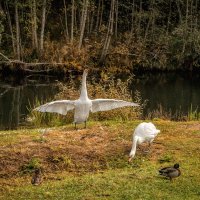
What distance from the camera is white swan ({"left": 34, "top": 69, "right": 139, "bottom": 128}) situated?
13.2 metres

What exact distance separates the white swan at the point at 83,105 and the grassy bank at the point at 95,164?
1.38ft

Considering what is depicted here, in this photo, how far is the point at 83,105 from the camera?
13.2 metres

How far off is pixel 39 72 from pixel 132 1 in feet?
41.7

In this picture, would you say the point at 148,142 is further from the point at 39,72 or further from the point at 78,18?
the point at 78,18

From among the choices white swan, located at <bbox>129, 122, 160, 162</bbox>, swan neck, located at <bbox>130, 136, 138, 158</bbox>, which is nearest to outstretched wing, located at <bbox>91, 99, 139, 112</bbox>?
white swan, located at <bbox>129, 122, 160, 162</bbox>

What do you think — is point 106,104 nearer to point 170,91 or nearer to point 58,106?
point 58,106

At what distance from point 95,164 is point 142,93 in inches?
741

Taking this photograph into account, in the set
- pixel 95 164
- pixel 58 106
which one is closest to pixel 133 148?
pixel 95 164

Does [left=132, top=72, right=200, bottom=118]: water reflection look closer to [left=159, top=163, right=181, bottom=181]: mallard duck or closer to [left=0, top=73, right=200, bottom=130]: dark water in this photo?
[left=0, top=73, right=200, bottom=130]: dark water

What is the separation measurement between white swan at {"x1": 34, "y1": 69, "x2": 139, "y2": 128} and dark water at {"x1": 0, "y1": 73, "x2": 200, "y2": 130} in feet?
21.6

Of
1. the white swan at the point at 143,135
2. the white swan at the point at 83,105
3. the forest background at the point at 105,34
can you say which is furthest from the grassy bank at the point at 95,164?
the forest background at the point at 105,34

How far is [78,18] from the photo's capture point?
44562mm

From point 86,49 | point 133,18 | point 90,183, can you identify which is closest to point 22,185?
point 90,183

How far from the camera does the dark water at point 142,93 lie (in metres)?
23.6
